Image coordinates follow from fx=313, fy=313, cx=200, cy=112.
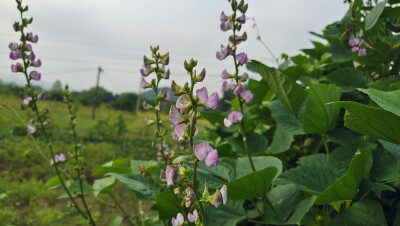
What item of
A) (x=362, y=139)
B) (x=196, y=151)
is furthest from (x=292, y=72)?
(x=196, y=151)

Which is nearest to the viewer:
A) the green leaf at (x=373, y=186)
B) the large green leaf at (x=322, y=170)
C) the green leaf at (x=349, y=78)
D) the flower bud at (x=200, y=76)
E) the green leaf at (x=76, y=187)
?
the flower bud at (x=200, y=76)

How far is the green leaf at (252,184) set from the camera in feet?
3.25

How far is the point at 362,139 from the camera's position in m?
1.11

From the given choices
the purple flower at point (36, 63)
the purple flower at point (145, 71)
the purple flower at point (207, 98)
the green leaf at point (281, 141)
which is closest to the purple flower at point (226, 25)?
the purple flower at point (145, 71)

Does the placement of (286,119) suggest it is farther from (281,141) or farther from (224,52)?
(224,52)

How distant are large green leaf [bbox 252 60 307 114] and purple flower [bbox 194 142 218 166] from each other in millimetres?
643

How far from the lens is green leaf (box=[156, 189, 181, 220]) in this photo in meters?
1.22

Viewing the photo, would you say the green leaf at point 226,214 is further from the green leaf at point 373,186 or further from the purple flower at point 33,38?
the purple flower at point 33,38

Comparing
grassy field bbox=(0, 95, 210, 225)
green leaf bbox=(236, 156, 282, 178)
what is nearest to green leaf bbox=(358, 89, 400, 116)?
green leaf bbox=(236, 156, 282, 178)

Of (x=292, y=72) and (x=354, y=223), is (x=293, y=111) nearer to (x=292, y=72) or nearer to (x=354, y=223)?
(x=292, y=72)

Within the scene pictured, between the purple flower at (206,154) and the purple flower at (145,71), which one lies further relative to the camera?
the purple flower at (145,71)

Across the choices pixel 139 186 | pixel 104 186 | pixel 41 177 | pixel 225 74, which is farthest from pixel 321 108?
pixel 41 177

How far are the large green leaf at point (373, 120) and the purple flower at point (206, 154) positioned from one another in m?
0.30

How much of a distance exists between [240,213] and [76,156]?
126cm
